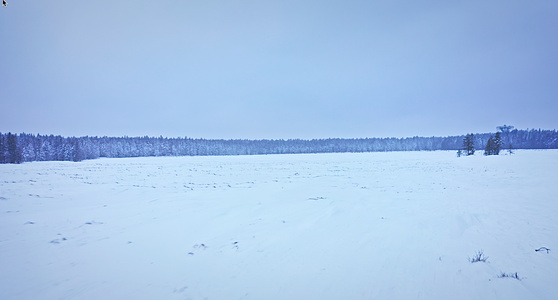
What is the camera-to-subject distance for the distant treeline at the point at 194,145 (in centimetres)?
7162

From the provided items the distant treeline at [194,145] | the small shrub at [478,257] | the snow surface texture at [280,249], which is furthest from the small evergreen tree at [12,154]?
the small shrub at [478,257]

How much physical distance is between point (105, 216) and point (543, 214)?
59.6ft

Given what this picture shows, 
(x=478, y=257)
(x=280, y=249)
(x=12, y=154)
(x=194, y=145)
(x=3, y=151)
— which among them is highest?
(x=194, y=145)

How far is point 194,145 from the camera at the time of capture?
123 m

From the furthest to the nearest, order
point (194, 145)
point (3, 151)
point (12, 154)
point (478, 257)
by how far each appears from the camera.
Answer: point (194, 145), point (12, 154), point (3, 151), point (478, 257)

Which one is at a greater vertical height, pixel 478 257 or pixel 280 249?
pixel 478 257

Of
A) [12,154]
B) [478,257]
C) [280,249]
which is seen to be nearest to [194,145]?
[12,154]

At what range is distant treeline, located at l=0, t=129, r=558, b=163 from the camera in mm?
71625

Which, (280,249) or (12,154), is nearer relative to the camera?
(280,249)

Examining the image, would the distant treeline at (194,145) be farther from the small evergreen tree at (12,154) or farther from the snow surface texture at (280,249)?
the snow surface texture at (280,249)

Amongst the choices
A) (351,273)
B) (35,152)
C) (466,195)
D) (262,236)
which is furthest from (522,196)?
(35,152)

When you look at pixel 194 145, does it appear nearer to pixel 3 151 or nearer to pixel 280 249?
pixel 3 151

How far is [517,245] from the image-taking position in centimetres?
632

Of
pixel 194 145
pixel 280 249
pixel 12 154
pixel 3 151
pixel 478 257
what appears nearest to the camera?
pixel 478 257
